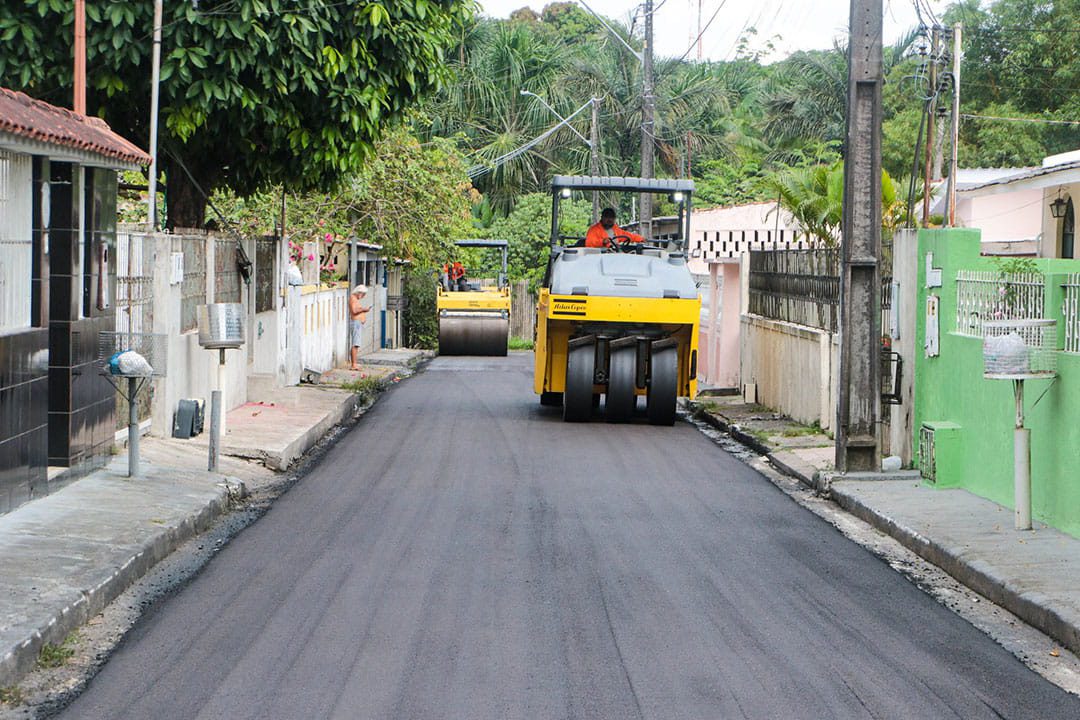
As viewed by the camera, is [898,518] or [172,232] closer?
[898,518]

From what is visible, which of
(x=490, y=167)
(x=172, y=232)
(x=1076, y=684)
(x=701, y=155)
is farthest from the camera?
(x=701, y=155)

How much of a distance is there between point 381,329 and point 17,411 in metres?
31.6

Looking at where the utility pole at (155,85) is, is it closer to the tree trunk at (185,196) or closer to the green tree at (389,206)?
the tree trunk at (185,196)

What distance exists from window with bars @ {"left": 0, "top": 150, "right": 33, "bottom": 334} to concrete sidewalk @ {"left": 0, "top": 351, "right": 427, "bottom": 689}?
4.68ft

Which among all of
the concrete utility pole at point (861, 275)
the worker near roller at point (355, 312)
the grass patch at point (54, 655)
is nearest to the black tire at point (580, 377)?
the concrete utility pole at point (861, 275)

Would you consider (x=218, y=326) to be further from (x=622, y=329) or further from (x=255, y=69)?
(x=622, y=329)

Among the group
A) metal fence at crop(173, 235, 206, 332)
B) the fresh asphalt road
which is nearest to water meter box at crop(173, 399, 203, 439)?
metal fence at crop(173, 235, 206, 332)

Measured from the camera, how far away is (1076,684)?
22.9 ft

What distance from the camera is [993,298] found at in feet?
40.2

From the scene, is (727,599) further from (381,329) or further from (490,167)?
(490,167)

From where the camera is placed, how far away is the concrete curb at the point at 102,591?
6.70 metres

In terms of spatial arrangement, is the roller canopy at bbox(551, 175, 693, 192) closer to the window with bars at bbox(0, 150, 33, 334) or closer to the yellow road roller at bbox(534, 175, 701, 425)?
the yellow road roller at bbox(534, 175, 701, 425)

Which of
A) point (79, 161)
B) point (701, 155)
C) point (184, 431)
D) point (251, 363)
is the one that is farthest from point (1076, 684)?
point (701, 155)

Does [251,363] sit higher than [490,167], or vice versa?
[490,167]
